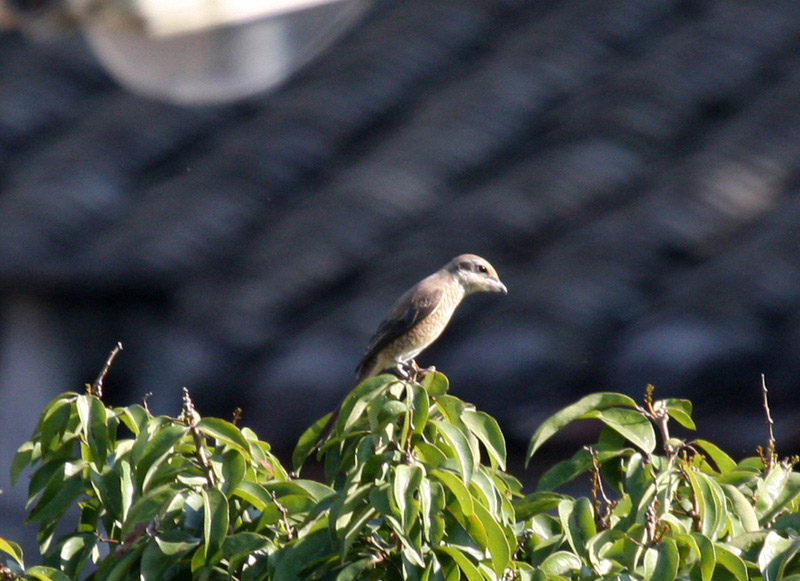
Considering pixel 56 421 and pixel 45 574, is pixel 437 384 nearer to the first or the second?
pixel 56 421

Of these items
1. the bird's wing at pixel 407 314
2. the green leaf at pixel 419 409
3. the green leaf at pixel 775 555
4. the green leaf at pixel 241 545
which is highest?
the green leaf at pixel 419 409

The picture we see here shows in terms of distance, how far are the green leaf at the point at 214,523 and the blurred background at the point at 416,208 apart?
1.66 metres

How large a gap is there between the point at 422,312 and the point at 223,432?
2.35 meters

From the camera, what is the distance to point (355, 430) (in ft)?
9.27

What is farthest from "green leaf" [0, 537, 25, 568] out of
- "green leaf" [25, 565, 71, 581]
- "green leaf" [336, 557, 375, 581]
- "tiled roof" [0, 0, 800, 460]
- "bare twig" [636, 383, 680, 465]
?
"tiled roof" [0, 0, 800, 460]

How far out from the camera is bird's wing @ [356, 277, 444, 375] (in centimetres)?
492

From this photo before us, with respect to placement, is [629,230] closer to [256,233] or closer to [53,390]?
[256,233]

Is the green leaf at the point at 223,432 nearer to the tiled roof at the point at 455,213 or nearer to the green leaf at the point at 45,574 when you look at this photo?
the green leaf at the point at 45,574

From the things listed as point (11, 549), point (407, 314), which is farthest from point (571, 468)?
point (407, 314)

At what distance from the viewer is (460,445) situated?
101 inches

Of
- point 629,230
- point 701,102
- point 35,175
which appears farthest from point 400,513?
point 35,175

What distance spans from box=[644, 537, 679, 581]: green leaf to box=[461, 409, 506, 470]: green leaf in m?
0.37

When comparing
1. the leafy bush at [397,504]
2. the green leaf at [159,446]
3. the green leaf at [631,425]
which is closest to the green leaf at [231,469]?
the leafy bush at [397,504]

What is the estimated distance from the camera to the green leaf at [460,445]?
251 cm
